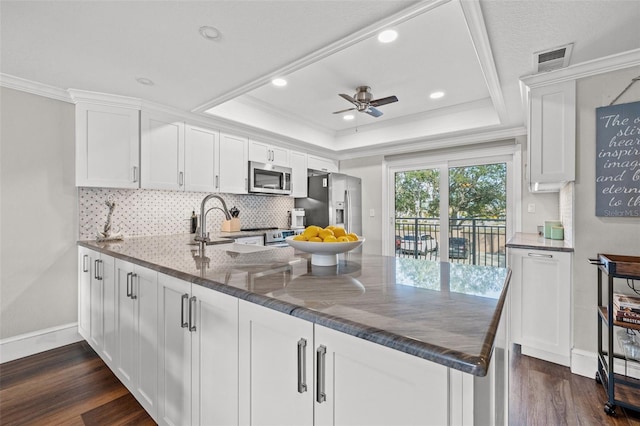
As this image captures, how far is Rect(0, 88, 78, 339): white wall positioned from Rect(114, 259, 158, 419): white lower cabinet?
126cm

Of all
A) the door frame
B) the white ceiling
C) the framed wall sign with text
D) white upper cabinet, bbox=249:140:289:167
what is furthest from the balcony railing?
white upper cabinet, bbox=249:140:289:167

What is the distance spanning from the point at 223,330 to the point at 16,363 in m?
2.50

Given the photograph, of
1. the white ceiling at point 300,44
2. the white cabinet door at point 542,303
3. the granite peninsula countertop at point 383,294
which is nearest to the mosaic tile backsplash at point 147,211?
the white ceiling at point 300,44

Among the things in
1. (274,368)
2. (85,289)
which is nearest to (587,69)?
(274,368)

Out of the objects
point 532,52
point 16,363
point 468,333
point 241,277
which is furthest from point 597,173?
point 16,363

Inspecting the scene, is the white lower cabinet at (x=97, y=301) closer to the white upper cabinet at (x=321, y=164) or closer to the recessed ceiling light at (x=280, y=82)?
the recessed ceiling light at (x=280, y=82)

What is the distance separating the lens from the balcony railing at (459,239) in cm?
396

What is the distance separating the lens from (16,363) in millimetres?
2363

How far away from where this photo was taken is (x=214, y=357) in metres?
1.19

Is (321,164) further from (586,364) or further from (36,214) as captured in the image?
(586,364)

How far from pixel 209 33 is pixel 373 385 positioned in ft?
6.93

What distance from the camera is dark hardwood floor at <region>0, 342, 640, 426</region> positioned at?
5.69ft

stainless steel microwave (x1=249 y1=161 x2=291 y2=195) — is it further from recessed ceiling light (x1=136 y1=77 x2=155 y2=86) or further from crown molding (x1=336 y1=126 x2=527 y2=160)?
recessed ceiling light (x1=136 y1=77 x2=155 y2=86)

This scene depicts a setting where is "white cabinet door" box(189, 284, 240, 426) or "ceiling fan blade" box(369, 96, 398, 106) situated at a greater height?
"ceiling fan blade" box(369, 96, 398, 106)
